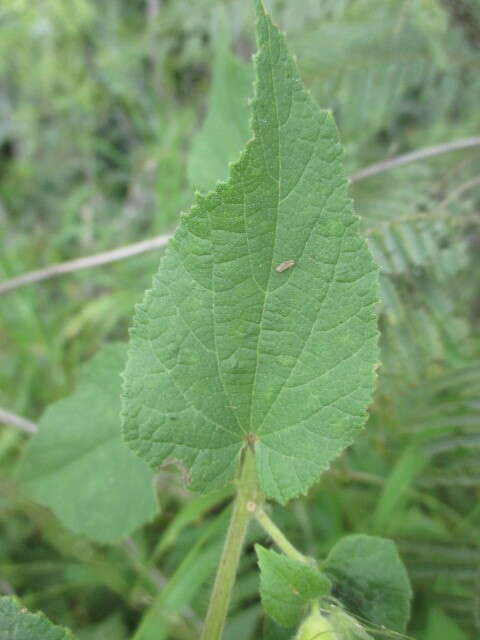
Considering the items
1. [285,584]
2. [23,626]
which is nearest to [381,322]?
[285,584]

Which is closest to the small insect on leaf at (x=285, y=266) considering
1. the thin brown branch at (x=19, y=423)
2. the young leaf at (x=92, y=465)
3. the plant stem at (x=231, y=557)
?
the plant stem at (x=231, y=557)

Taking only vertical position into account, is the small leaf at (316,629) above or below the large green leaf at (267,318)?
below

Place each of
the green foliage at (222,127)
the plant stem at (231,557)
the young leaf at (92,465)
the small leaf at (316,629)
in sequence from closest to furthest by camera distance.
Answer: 1. the small leaf at (316,629)
2. the plant stem at (231,557)
3. the young leaf at (92,465)
4. the green foliage at (222,127)

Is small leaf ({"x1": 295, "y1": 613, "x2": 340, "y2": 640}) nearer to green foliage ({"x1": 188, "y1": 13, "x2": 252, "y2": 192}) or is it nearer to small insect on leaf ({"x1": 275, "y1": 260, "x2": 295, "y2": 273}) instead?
small insect on leaf ({"x1": 275, "y1": 260, "x2": 295, "y2": 273})

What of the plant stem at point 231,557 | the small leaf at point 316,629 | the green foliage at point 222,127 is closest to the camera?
the small leaf at point 316,629

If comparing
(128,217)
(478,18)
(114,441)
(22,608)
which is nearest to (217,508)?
(114,441)

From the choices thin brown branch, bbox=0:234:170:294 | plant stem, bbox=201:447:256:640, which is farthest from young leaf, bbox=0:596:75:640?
thin brown branch, bbox=0:234:170:294

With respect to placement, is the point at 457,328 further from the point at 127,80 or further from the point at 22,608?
the point at 127,80

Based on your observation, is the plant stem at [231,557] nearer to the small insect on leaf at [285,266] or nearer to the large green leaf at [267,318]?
the large green leaf at [267,318]
